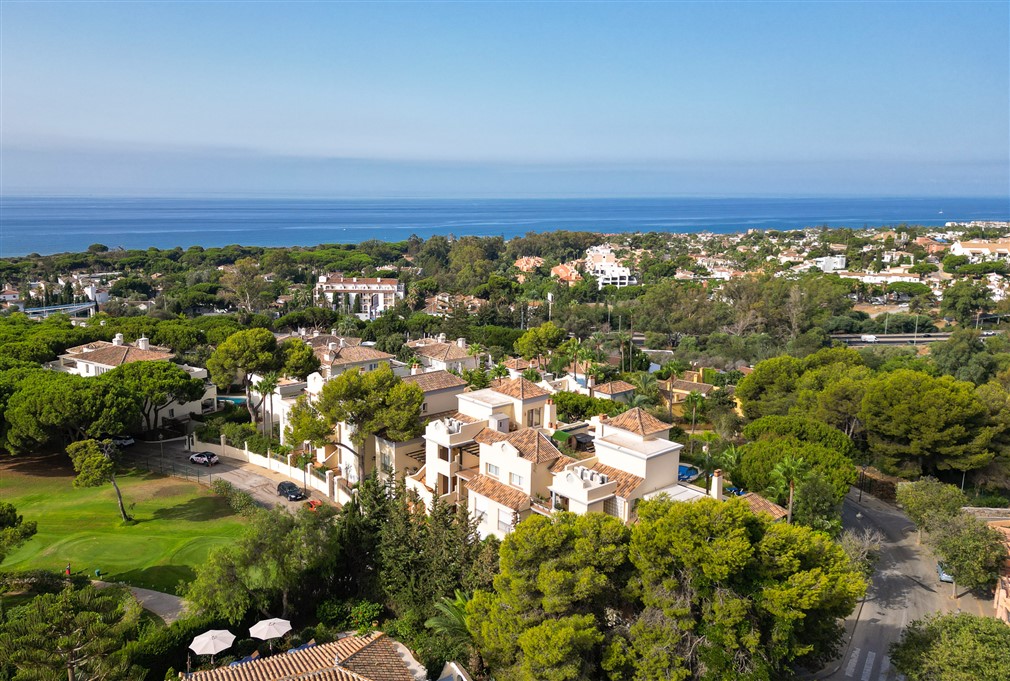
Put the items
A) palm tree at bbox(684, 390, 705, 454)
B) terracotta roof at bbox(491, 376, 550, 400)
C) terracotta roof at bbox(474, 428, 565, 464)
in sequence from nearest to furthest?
terracotta roof at bbox(474, 428, 565, 464) → terracotta roof at bbox(491, 376, 550, 400) → palm tree at bbox(684, 390, 705, 454)

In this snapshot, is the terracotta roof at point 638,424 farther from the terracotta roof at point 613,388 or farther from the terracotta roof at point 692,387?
the terracotta roof at point 692,387

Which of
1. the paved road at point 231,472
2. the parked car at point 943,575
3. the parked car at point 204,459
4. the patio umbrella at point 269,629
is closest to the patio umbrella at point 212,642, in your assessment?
the patio umbrella at point 269,629

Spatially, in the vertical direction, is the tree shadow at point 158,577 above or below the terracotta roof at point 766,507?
below

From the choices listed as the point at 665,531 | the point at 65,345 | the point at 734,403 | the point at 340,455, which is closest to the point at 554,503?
the point at 665,531

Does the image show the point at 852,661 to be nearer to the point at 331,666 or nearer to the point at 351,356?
the point at 331,666

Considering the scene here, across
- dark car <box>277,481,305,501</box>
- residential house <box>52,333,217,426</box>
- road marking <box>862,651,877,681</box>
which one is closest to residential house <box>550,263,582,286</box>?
residential house <box>52,333,217,426</box>

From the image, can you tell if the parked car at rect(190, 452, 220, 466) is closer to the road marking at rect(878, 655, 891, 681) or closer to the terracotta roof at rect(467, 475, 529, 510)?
the terracotta roof at rect(467, 475, 529, 510)

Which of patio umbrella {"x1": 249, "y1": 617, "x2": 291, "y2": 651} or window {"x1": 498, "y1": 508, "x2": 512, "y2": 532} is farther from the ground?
window {"x1": 498, "y1": 508, "x2": 512, "y2": 532}

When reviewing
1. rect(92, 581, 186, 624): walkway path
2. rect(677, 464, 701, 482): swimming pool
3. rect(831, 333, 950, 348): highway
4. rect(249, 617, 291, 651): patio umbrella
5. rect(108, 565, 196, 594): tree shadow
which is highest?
rect(677, 464, 701, 482): swimming pool
